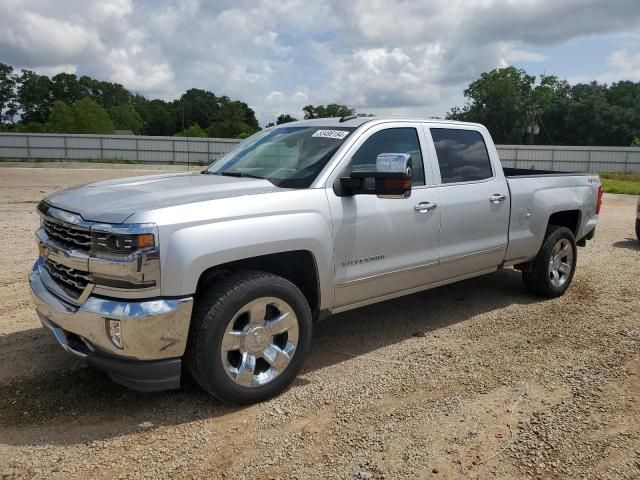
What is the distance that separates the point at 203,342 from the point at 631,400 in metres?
2.92

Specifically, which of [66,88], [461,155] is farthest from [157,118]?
[461,155]

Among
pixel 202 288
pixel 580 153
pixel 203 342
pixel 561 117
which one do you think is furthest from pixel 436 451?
pixel 561 117

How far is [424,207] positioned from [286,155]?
1.20 m

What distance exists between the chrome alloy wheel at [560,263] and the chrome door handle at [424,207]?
2170mm

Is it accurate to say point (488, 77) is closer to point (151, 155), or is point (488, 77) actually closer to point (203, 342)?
point (151, 155)

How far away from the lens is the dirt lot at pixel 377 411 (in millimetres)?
2955

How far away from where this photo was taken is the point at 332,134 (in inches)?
170

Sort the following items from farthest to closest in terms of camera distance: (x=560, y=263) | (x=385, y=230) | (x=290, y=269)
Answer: (x=560, y=263), (x=385, y=230), (x=290, y=269)

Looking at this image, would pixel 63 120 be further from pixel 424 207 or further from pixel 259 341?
pixel 259 341

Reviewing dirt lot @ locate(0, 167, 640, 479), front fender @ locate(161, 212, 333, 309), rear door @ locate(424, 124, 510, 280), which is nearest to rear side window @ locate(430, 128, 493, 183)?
rear door @ locate(424, 124, 510, 280)

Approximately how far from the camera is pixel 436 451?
3096 mm

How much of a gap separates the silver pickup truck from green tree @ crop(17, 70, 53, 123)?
111 meters

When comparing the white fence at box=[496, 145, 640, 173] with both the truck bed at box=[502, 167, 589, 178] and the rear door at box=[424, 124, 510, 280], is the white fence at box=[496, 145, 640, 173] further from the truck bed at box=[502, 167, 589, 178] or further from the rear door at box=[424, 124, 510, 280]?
the rear door at box=[424, 124, 510, 280]

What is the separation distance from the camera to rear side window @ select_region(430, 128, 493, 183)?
4797 mm
